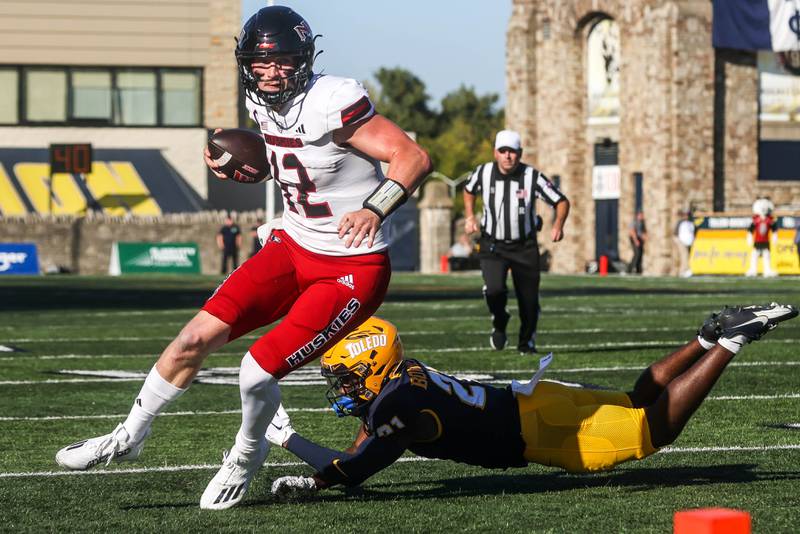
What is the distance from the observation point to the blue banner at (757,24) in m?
41.8

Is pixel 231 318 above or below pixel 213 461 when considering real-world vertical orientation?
above

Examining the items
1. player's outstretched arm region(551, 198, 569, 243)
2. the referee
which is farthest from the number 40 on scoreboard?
player's outstretched arm region(551, 198, 569, 243)

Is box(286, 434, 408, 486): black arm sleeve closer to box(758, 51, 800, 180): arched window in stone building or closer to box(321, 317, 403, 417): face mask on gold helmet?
box(321, 317, 403, 417): face mask on gold helmet

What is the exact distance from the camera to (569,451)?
228 inches

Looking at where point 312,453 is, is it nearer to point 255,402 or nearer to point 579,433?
point 255,402

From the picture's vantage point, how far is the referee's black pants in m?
12.4

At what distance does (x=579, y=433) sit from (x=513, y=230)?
678 centimetres

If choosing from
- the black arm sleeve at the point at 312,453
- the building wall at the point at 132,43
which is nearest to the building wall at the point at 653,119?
the building wall at the point at 132,43

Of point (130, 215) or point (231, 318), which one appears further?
point (130, 215)

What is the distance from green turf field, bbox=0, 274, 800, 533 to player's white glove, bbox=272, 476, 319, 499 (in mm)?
50

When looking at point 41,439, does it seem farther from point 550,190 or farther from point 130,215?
point 130,215

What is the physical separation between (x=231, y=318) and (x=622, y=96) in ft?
127

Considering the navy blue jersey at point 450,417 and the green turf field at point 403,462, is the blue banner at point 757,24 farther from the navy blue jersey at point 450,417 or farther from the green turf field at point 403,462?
the navy blue jersey at point 450,417

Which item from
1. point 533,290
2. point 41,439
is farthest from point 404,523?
point 533,290
